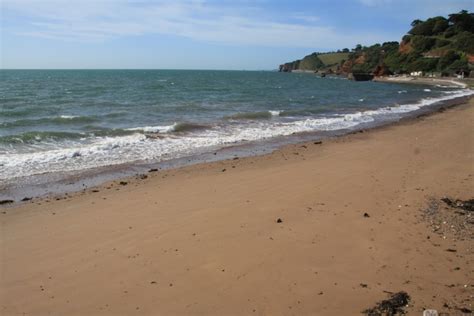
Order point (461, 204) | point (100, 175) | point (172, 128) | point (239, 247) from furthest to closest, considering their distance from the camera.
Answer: point (172, 128), point (100, 175), point (461, 204), point (239, 247)

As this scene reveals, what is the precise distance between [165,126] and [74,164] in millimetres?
8076

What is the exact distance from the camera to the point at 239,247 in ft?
20.1

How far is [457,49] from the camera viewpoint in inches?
3994

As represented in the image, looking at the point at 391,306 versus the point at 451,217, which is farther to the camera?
the point at 451,217

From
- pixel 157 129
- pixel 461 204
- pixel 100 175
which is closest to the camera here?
pixel 461 204

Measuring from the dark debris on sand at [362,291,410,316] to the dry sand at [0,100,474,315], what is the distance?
11 centimetres

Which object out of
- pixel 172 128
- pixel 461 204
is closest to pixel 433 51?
pixel 172 128

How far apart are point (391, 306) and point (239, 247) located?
2.33 metres

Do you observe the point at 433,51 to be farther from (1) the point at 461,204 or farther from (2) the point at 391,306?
(2) the point at 391,306

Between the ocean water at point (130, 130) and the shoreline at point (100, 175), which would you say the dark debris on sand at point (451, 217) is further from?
the ocean water at point (130, 130)

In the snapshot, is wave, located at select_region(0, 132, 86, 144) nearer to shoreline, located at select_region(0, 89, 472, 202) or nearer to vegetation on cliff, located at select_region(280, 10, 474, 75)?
shoreline, located at select_region(0, 89, 472, 202)

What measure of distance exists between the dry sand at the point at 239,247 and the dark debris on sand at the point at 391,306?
0.35ft

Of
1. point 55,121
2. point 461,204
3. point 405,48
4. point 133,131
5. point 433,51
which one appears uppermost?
point 405,48

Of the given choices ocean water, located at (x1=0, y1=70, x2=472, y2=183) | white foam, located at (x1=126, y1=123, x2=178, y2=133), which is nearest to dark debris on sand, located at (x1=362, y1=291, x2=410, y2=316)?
ocean water, located at (x1=0, y1=70, x2=472, y2=183)
